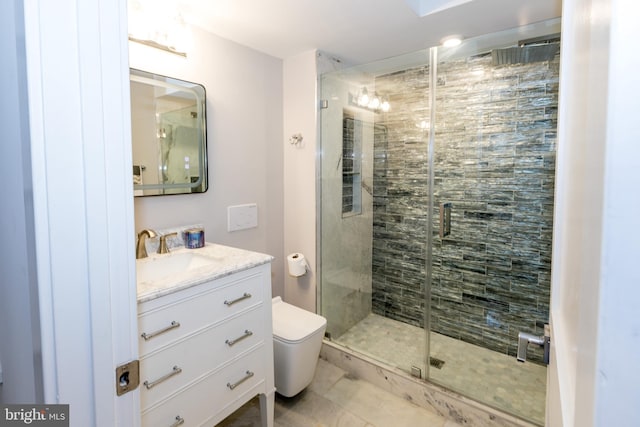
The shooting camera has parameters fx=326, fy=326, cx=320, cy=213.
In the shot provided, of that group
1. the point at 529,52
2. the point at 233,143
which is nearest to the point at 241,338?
the point at 233,143

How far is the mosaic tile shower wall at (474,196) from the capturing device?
227 centimetres

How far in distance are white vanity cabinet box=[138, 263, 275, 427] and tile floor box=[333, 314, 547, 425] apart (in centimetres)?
106

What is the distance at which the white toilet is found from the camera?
1827 millimetres

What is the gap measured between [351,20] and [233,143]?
3.42ft

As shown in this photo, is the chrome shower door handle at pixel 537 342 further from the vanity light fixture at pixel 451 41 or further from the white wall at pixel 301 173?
the vanity light fixture at pixel 451 41

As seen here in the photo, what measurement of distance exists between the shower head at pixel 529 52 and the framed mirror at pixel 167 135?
1.93 meters

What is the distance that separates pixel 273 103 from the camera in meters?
2.44

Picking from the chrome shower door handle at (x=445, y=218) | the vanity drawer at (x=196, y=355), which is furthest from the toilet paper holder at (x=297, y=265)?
the chrome shower door handle at (x=445, y=218)

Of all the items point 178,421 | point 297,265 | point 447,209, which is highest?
point 447,209

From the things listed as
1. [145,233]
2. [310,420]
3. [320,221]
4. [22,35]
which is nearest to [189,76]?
[145,233]

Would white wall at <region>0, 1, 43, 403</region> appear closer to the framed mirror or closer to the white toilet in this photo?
the framed mirror

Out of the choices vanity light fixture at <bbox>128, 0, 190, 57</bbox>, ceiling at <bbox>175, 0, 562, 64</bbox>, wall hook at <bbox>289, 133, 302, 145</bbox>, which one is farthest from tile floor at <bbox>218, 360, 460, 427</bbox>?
ceiling at <bbox>175, 0, 562, 64</bbox>

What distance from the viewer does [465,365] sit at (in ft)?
7.58

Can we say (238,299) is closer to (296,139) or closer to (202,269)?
(202,269)
